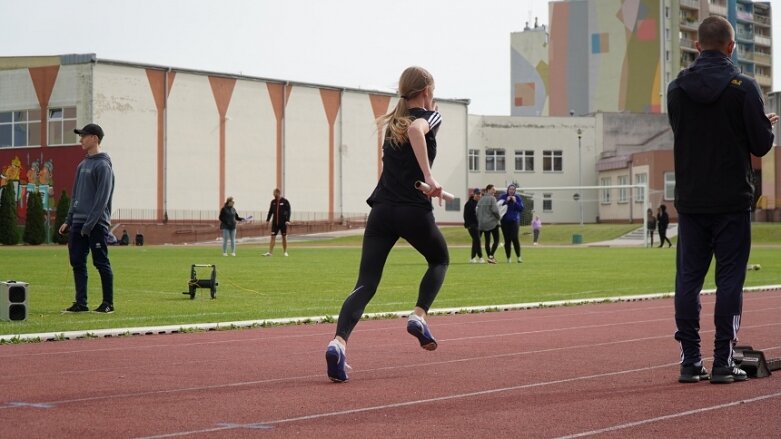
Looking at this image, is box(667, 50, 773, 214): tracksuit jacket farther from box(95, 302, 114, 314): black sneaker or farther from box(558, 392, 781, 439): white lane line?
box(95, 302, 114, 314): black sneaker

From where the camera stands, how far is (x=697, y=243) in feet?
28.2

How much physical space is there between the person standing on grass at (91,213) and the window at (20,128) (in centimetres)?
6284

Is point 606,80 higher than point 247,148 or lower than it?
higher

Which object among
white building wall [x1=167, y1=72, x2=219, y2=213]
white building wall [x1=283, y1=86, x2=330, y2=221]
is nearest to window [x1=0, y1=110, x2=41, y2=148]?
white building wall [x1=167, y1=72, x2=219, y2=213]

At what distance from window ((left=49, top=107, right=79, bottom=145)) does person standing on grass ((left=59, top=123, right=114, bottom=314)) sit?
5987 cm

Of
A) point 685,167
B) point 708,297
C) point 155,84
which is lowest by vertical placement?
point 708,297

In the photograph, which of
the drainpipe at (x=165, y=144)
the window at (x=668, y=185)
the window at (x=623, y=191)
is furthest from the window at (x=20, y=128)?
the window at (x=623, y=191)

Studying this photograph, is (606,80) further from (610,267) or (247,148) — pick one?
(610,267)

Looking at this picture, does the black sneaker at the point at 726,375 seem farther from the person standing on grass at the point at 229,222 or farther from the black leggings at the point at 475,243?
the person standing on grass at the point at 229,222

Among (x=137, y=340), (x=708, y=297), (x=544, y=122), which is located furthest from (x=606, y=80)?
(x=137, y=340)

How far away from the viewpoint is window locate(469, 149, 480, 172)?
333 ft

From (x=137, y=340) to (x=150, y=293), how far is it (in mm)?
7559

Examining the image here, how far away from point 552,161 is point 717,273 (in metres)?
96.4

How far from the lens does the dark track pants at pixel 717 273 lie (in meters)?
8.45
